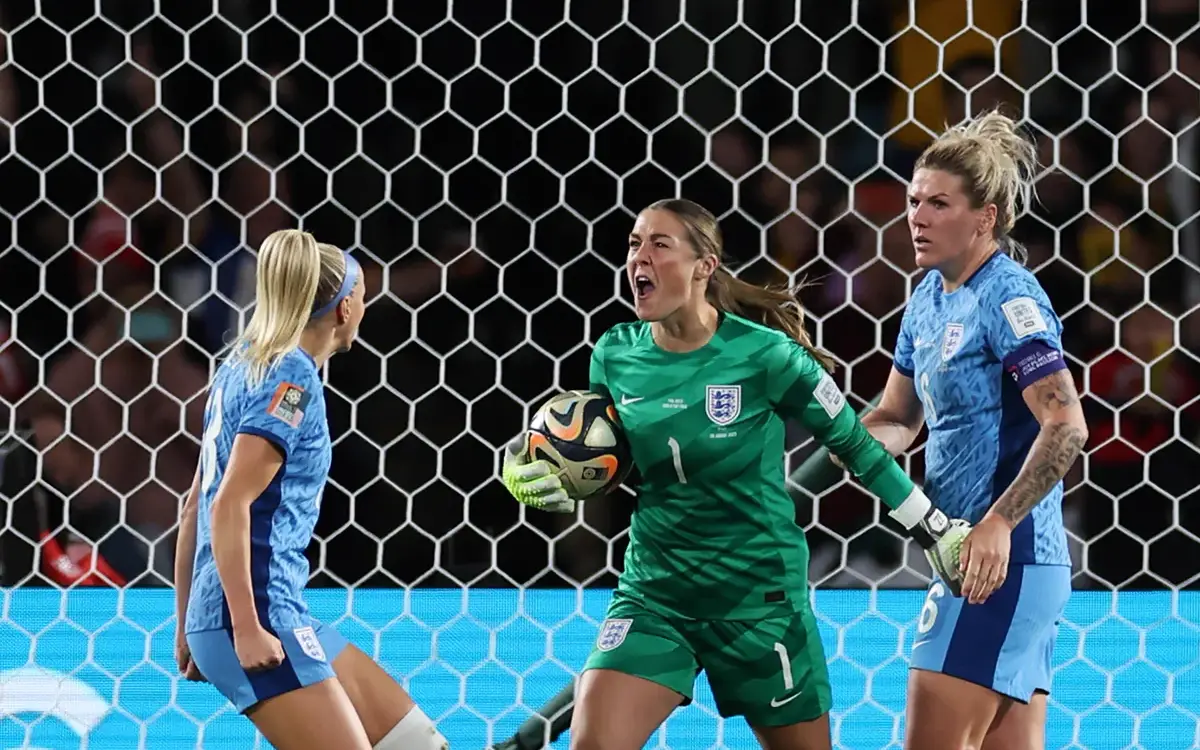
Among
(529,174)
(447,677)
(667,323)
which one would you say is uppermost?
(529,174)

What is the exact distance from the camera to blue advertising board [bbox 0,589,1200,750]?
3.49 meters

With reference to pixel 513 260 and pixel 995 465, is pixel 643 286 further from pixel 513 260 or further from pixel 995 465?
pixel 513 260

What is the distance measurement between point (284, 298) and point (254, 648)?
0.58 m

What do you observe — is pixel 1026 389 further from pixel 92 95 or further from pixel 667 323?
pixel 92 95

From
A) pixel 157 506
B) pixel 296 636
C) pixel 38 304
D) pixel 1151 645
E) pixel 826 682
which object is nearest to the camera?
pixel 296 636

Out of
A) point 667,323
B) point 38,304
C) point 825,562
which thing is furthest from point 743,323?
point 38,304

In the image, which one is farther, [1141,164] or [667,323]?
[1141,164]

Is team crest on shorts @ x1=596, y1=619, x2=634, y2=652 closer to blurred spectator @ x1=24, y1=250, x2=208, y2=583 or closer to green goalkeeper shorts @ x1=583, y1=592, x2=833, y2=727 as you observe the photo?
green goalkeeper shorts @ x1=583, y1=592, x2=833, y2=727

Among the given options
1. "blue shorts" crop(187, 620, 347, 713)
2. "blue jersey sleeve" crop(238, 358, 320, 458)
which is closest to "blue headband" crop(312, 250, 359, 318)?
"blue jersey sleeve" crop(238, 358, 320, 458)

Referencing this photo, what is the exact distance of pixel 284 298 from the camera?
8.69ft

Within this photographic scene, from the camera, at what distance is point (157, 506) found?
4.07m

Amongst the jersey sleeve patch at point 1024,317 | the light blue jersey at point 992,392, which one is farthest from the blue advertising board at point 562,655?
the jersey sleeve patch at point 1024,317

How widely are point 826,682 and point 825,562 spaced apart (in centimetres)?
123

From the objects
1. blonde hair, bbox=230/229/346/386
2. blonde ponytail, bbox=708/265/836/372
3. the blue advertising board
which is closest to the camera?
blonde hair, bbox=230/229/346/386
